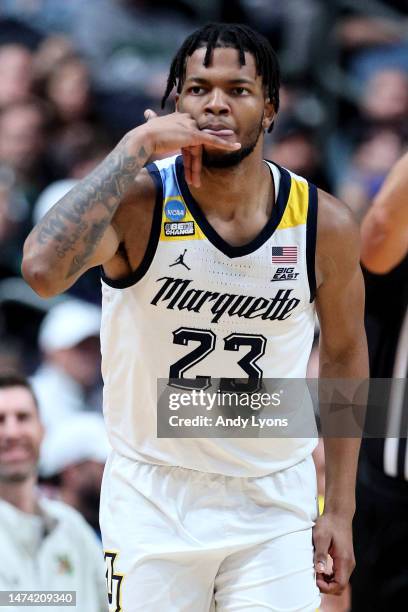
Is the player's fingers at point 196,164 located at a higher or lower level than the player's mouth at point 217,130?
lower

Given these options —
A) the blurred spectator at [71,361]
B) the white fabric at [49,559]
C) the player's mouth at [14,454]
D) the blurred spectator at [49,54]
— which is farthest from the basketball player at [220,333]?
the blurred spectator at [49,54]

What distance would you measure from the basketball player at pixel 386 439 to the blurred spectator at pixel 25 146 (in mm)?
2628

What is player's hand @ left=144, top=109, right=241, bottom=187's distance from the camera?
3.09 m

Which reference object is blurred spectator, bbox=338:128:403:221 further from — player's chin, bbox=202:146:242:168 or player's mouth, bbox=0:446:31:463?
player's chin, bbox=202:146:242:168

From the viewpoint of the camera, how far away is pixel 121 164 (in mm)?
3129

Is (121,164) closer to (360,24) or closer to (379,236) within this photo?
(379,236)

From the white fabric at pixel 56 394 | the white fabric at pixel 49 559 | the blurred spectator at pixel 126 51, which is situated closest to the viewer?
the white fabric at pixel 49 559

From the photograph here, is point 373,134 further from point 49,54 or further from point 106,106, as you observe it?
point 49,54

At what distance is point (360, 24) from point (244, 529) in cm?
482

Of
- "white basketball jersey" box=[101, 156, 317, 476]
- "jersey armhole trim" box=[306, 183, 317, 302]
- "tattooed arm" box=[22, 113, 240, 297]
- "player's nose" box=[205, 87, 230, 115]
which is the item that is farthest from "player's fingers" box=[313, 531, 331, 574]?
"player's nose" box=[205, 87, 230, 115]

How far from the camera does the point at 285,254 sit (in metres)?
3.41

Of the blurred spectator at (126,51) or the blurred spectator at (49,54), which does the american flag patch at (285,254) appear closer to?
the blurred spectator at (126,51)

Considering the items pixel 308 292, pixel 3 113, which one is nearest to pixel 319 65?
pixel 3 113

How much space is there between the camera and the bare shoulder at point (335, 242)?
135 inches
